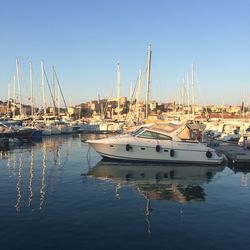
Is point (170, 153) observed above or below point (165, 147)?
below

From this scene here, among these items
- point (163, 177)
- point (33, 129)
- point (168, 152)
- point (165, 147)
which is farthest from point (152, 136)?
point (33, 129)

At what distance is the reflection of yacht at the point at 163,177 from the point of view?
54.0 ft

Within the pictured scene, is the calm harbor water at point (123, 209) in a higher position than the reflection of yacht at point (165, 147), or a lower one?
lower

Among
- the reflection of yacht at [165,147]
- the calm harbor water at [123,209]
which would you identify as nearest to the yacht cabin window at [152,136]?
the reflection of yacht at [165,147]

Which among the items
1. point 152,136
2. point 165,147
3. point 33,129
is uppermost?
point 152,136

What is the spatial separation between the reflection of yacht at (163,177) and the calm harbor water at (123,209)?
5 cm

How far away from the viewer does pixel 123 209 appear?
13.6 meters

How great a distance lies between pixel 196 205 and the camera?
14391 mm

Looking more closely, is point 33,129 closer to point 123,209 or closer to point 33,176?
point 33,176

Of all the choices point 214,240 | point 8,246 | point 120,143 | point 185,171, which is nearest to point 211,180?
point 185,171

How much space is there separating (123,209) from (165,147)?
41.0ft

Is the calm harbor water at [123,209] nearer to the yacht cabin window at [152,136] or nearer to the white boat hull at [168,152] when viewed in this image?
the white boat hull at [168,152]

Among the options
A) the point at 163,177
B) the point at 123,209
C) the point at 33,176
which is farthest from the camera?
the point at 163,177

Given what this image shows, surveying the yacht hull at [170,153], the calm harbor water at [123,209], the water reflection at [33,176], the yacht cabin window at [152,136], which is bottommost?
the calm harbor water at [123,209]
